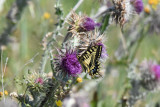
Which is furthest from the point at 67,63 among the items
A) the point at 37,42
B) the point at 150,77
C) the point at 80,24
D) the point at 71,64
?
the point at 37,42

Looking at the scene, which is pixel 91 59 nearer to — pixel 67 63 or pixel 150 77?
pixel 67 63

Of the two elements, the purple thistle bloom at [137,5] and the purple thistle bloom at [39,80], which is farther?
the purple thistle bloom at [137,5]

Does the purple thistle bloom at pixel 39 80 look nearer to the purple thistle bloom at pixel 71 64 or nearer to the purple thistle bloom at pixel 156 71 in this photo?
the purple thistle bloom at pixel 71 64

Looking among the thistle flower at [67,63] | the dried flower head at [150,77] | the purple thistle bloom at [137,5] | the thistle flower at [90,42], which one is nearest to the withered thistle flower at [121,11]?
the purple thistle bloom at [137,5]

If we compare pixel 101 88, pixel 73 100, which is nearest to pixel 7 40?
pixel 73 100

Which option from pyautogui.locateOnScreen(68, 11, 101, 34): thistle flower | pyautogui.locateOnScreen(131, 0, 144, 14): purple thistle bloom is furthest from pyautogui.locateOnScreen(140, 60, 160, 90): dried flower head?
pyautogui.locateOnScreen(68, 11, 101, 34): thistle flower

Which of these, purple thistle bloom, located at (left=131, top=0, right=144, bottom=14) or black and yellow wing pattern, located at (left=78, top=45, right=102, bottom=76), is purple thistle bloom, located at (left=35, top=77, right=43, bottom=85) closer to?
black and yellow wing pattern, located at (left=78, top=45, right=102, bottom=76)

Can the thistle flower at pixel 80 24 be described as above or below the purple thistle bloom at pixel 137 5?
below
